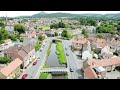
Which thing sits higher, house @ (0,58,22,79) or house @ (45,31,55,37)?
house @ (45,31,55,37)

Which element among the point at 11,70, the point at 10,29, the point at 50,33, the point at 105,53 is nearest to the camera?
the point at 11,70

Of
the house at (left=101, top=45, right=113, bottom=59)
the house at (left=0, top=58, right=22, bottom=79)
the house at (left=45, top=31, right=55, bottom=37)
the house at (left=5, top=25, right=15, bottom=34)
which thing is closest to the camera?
the house at (left=0, top=58, right=22, bottom=79)

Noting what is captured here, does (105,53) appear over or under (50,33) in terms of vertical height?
under

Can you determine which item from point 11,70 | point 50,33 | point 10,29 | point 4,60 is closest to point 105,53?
point 4,60

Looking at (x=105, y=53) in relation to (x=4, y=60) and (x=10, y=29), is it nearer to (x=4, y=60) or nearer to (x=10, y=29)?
(x=4, y=60)

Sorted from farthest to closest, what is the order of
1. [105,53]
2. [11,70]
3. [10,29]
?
[10,29], [105,53], [11,70]

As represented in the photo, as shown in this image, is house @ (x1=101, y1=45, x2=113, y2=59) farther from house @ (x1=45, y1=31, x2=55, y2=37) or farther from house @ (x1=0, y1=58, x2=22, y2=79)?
house @ (x1=45, y1=31, x2=55, y2=37)

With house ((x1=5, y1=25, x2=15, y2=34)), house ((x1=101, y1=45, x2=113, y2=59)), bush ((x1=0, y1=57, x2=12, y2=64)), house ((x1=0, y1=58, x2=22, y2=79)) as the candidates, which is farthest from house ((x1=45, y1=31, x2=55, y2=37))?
house ((x1=0, y1=58, x2=22, y2=79))

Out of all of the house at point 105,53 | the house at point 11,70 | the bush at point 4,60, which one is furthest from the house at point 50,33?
the house at point 11,70
